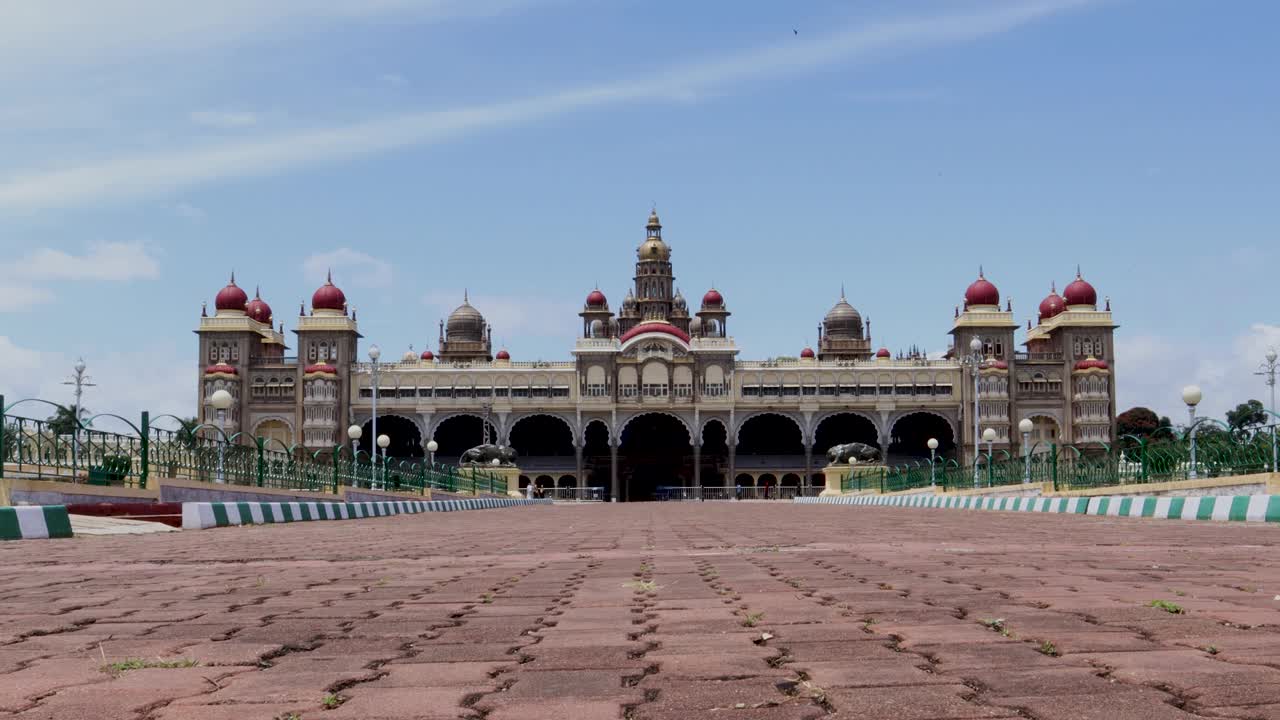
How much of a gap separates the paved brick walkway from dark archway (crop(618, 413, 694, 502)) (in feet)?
230

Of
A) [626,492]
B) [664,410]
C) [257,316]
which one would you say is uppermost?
[257,316]

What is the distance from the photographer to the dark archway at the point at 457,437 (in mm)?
79250

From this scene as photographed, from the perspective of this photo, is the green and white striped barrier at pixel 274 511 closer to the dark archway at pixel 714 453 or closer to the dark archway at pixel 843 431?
the dark archway at pixel 714 453

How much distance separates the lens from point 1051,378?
255ft

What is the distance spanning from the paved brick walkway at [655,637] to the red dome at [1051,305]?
79.7m

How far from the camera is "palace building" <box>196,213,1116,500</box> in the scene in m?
74.4

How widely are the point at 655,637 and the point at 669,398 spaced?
7036 centimetres

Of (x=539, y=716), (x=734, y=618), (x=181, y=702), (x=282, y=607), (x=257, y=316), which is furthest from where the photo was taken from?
(x=257, y=316)

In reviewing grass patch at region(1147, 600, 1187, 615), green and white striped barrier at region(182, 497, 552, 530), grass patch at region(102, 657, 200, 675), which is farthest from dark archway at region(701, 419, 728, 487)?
grass patch at region(102, 657, 200, 675)

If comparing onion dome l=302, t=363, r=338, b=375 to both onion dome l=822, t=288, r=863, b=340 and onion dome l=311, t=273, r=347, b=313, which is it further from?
onion dome l=822, t=288, r=863, b=340

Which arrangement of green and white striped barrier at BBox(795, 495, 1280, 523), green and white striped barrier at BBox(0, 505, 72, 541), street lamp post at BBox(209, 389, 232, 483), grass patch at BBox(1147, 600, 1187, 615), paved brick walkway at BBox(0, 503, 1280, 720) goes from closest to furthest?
paved brick walkway at BBox(0, 503, 1280, 720) → grass patch at BBox(1147, 600, 1187, 615) → green and white striped barrier at BBox(0, 505, 72, 541) → green and white striped barrier at BBox(795, 495, 1280, 523) → street lamp post at BBox(209, 389, 232, 483)

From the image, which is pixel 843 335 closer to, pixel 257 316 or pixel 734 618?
pixel 257 316

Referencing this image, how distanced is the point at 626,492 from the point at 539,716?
75618 millimetres

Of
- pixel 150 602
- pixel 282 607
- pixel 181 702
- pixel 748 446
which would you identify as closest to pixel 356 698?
pixel 181 702
